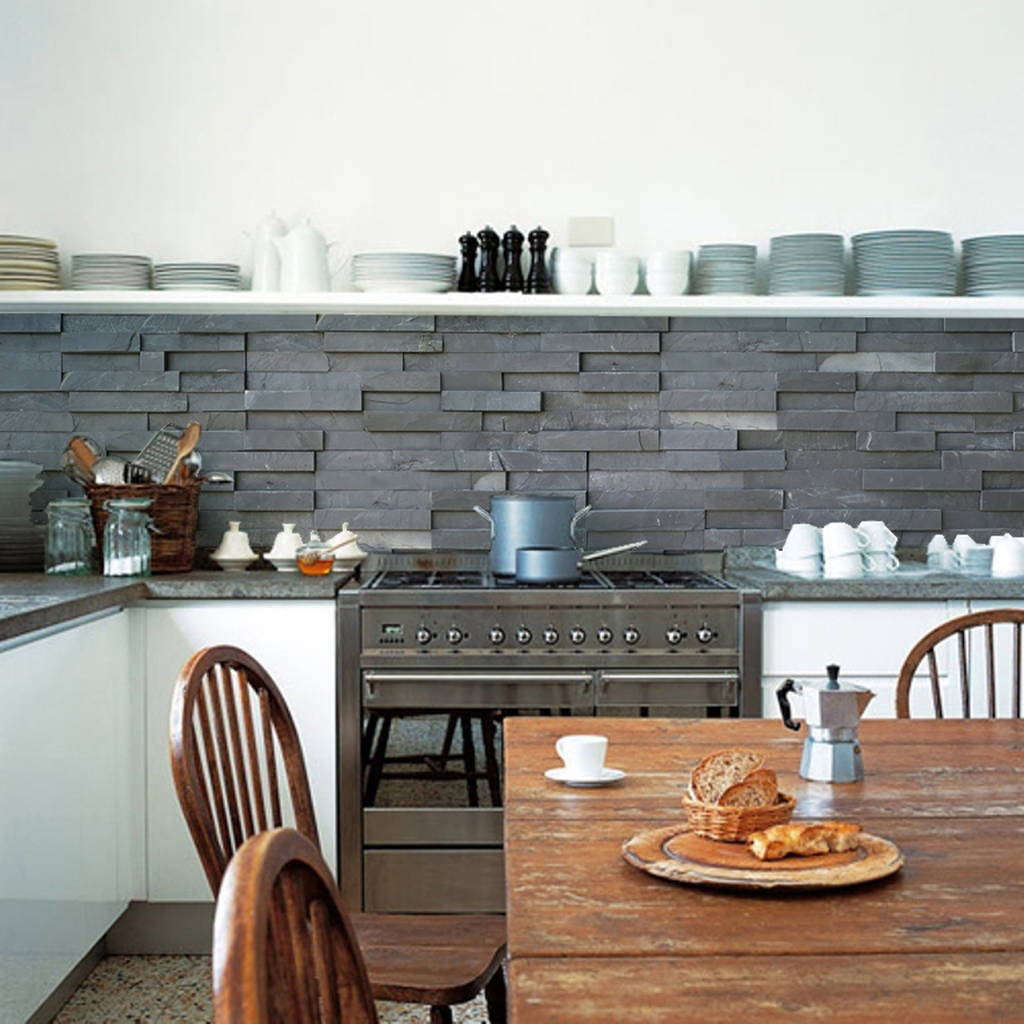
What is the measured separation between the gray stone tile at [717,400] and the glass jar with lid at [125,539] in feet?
4.87

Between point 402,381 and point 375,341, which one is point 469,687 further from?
point 375,341

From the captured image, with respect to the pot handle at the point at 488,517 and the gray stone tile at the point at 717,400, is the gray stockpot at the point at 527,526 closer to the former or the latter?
the pot handle at the point at 488,517

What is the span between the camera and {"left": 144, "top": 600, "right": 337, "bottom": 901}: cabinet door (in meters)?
3.63

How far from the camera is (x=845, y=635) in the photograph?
3.69 m

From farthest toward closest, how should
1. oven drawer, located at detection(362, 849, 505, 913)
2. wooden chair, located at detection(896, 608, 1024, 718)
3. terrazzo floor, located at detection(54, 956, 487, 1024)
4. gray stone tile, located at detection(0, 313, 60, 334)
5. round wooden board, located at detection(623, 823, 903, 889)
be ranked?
gray stone tile, located at detection(0, 313, 60, 334), oven drawer, located at detection(362, 849, 505, 913), terrazzo floor, located at detection(54, 956, 487, 1024), wooden chair, located at detection(896, 608, 1024, 718), round wooden board, located at detection(623, 823, 903, 889)

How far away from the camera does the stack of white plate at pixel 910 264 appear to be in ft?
13.5

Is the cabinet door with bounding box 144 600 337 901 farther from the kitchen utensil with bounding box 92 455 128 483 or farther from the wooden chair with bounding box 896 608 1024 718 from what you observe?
the wooden chair with bounding box 896 608 1024 718

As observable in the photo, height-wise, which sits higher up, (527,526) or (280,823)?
(527,526)

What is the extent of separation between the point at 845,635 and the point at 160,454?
1.89m

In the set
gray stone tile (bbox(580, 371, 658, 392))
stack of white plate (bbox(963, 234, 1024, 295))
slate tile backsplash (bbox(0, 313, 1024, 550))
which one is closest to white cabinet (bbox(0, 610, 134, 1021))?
slate tile backsplash (bbox(0, 313, 1024, 550))

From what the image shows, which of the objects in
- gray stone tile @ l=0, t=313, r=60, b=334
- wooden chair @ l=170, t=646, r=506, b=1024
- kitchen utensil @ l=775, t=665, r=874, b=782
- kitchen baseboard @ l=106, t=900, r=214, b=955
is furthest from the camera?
gray stone tile @ l=0, t=313, r=60, b=334

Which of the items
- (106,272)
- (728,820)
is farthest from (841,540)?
(728,820)

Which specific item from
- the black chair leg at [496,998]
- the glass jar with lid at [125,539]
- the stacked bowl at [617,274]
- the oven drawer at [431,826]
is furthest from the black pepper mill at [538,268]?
the black chair leg at [496,998]

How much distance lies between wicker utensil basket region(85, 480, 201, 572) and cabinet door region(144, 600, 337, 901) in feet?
0.90
